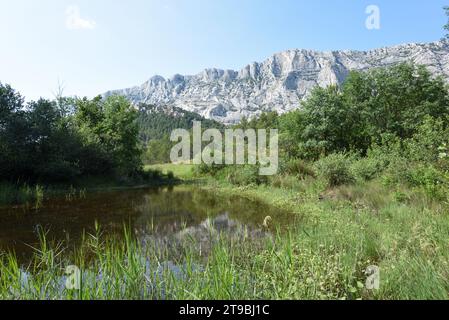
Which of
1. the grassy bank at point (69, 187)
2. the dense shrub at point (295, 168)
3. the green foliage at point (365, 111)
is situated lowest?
the grassy bank at point (69, 187)

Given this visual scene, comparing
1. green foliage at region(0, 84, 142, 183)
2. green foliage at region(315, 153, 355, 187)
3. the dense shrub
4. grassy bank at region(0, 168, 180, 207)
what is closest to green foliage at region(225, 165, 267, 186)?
the dense shrub

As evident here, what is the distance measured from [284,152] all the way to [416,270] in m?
25.8

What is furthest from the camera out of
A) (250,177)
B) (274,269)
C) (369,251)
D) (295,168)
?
(250,177)

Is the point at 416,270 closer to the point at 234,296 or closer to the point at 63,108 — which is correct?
the point at 234,296

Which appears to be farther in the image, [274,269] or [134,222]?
[134,222]

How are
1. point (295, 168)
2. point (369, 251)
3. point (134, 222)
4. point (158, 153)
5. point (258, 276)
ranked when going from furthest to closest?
point (158, 153) → point (295, 168) → point (134, 222) → point (369, 251) → point (258, 276)

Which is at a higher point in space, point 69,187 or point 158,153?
point 158,153

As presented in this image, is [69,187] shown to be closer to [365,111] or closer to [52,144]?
[52,144]

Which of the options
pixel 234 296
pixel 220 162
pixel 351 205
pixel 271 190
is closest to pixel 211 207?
pixel 271 190

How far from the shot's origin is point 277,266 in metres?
4.69

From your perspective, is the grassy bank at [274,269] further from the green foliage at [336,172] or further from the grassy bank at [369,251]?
the green foliage at [336,172]

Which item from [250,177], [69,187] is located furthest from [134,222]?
[69,187]

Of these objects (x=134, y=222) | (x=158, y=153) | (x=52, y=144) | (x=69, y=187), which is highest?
(x=52, y=144)

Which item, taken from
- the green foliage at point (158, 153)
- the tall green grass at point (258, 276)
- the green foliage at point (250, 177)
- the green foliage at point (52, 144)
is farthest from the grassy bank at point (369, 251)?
the green foliage at point (158, 153)
